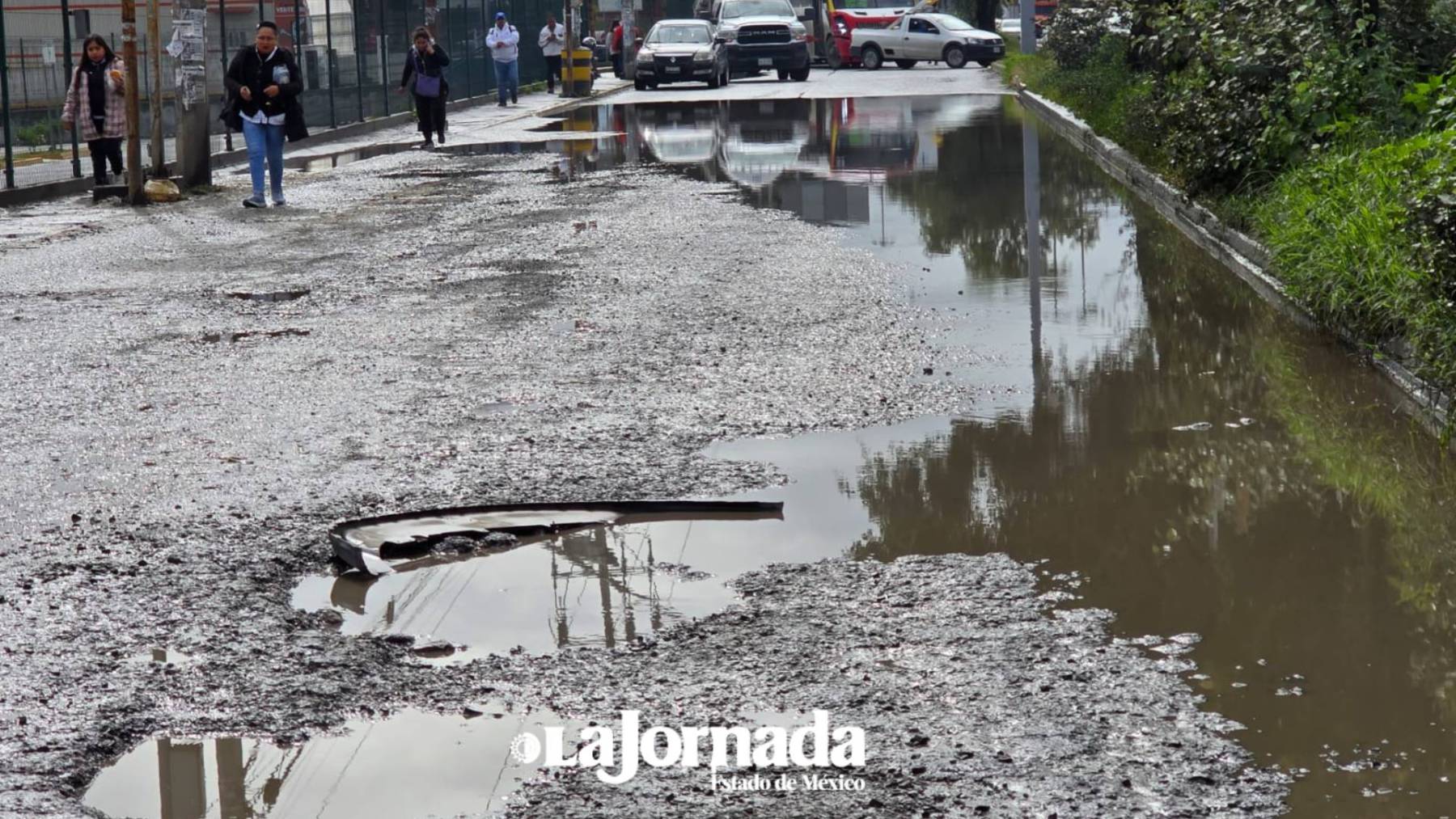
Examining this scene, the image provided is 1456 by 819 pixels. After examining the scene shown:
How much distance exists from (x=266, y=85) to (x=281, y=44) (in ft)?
41.3

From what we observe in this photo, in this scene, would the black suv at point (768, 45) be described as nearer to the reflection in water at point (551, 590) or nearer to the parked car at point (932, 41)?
the parked car at point (932, 41)

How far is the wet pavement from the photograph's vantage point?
5105 millimetres

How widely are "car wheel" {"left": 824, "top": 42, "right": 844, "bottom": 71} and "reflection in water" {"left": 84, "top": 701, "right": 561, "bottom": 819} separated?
51143 millimetres

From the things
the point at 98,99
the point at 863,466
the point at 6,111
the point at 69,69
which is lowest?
the point at 863,466

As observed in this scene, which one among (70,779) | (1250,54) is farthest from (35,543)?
(1250,54)

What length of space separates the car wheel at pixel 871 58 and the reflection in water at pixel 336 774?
50.4 meters

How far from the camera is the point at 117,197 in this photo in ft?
68.2

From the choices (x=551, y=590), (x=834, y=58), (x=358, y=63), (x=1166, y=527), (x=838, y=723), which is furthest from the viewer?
(x=834, y=58)

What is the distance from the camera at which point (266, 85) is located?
19.5 meters

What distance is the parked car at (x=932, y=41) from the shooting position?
5203 cm

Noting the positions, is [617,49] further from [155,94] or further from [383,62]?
[155,94]

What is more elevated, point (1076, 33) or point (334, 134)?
point (1076, 33)

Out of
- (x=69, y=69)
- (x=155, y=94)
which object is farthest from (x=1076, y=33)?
(x=69, y=69)

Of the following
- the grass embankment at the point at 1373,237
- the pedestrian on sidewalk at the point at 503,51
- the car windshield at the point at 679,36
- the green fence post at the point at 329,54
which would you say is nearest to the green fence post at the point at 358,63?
the green fence post at the point at 329,54
